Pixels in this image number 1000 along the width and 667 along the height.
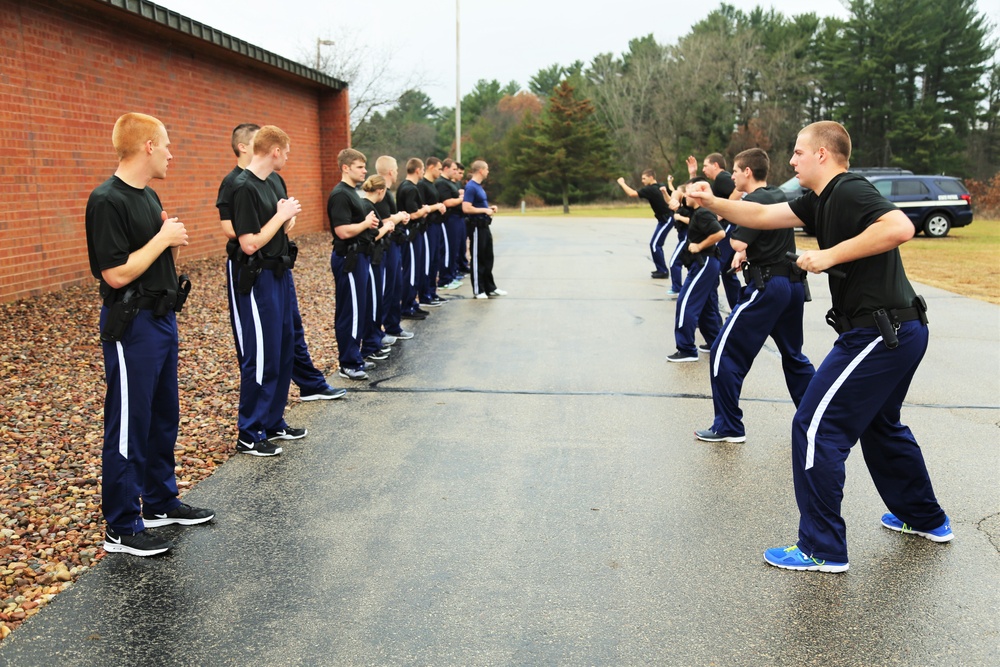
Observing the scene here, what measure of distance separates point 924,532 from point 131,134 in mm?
4435

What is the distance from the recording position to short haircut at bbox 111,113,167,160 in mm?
3947

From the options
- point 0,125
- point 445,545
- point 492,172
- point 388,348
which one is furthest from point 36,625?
point 492,172

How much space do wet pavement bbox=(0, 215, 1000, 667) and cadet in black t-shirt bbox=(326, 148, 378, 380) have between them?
51 centimetres

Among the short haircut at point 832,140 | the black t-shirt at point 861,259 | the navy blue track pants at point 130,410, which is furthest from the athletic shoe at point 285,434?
the short haircut at point 832,140

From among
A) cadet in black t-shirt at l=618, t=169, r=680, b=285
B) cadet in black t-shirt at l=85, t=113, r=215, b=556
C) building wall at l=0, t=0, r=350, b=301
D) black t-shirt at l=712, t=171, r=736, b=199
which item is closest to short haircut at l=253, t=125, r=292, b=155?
cadet in black t-shirt at l=85, t=113, r=215, b=556

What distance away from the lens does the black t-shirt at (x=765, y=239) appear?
18.4 feet

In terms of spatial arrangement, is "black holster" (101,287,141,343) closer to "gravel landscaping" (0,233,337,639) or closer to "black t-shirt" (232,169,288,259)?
"gravel landscaping" (0,233,337,639)

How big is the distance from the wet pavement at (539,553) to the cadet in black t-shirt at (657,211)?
696 cm

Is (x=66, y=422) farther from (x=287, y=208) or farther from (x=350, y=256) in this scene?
(x=350, y=256)

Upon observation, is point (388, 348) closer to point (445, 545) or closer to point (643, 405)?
point (643, 405)

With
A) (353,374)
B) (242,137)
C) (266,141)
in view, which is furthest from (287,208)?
(353,374)

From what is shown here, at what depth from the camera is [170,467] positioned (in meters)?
4.37

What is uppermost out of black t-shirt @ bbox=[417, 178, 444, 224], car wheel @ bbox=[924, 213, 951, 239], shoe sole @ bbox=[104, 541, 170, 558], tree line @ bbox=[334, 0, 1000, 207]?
tree line @ bbox=[334, 0, 1000, 207]

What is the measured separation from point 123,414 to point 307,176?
17616 mm
